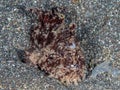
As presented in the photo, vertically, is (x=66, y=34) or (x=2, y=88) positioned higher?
(x=66, y=34)

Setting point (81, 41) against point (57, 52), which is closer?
point (57, 52)

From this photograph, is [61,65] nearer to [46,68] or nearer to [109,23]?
[46,68]

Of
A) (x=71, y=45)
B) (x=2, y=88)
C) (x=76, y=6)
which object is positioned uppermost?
(x=76, y=6)

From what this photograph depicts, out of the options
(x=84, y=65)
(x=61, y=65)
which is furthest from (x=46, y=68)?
(x=84, y=65)
